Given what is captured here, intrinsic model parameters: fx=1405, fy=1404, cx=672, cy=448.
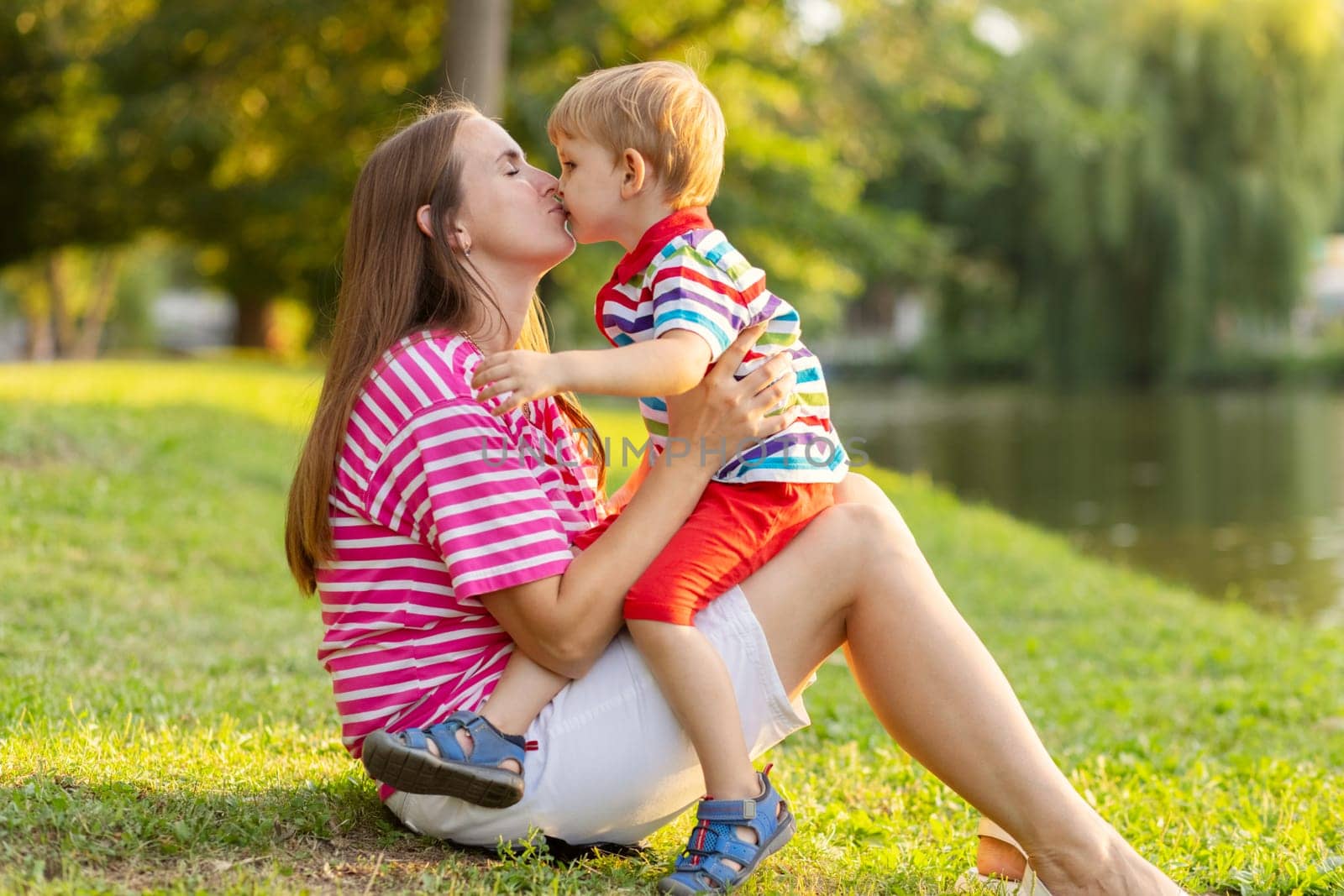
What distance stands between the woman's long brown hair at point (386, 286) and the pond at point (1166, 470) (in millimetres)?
1122

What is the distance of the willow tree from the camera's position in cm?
2220

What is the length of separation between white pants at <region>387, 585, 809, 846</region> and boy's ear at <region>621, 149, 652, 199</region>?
2.45ft

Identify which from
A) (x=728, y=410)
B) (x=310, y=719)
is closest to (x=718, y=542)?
(x=728, y=410)

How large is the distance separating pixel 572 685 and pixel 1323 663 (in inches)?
168

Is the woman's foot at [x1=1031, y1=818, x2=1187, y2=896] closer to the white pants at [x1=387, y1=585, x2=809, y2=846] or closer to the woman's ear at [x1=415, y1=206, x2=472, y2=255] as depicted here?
the white pants at [x1=387, y1=585, x2=809, y2=846]

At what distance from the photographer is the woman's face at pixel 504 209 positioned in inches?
101

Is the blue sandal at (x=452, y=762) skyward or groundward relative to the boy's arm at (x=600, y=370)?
groundward

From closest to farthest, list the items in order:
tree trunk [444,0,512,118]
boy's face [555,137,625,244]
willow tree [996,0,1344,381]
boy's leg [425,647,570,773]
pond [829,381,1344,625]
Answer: boy's leg [425,647,570,773], boy's face [555,137,625,244], pond [829,381,1344,625], tree trunk [444,0,512,118], willow tree [996,0,1344,381]

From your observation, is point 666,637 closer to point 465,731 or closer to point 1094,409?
point 465,731

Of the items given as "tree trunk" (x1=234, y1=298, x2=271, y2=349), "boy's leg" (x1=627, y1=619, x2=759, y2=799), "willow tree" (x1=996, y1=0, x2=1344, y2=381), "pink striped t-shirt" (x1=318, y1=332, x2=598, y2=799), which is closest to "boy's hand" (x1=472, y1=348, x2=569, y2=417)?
"pink striped t-shirt" (x1=318, y1=332, x2=598, y2=799)

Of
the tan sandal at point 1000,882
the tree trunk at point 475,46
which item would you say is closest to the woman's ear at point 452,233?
the tan sandal at point 1000,882

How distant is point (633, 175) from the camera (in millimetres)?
A: 2557

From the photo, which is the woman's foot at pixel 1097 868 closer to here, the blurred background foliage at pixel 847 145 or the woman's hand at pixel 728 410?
the woman's hand at pixel 728 410

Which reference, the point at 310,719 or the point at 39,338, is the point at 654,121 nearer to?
the point at 310,719
